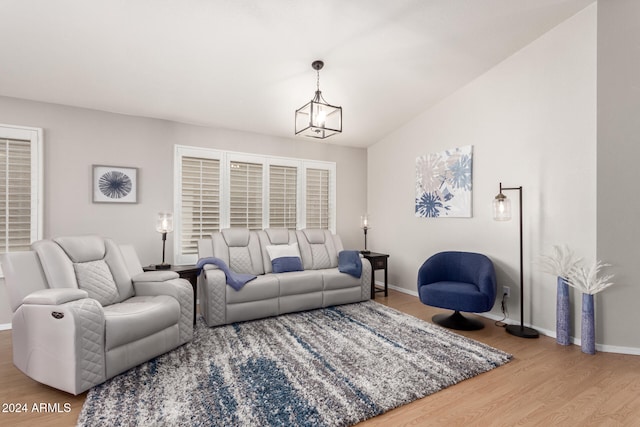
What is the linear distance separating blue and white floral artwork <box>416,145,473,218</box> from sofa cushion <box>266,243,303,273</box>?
1865 mm

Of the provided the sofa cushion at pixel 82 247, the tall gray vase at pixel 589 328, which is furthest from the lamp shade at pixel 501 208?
the sofa cushion at pixel 82 247

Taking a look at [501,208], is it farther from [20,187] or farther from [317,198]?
[20,187]

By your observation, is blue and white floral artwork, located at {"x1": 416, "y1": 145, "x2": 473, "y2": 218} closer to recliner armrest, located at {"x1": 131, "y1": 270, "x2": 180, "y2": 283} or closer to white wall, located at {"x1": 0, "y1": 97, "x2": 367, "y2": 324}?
white wall, located at {"x1": 0, "y1": 97, "x2": 367, "y2": 324}

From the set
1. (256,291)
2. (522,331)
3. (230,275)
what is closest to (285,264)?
(256,291)

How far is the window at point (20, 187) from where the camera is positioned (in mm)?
3301

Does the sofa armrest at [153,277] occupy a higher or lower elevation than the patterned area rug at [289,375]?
higher

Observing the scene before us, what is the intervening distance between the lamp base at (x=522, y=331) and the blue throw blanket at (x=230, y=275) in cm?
278

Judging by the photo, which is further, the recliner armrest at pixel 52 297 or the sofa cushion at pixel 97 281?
the sofa cushion at pixel 97 281

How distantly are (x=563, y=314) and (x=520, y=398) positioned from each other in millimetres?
1293

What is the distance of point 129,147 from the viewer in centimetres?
393

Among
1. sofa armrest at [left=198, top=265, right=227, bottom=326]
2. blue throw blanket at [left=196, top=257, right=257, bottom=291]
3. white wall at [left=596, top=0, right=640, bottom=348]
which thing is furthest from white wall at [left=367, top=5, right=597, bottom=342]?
sofa armrest at [left=198, top=265, right=227, bottom=326]

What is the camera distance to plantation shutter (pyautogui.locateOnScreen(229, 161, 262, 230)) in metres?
4.58

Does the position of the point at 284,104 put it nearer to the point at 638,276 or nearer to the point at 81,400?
the point at 81,400

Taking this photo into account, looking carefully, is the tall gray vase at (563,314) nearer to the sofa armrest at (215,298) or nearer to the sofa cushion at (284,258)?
the sofa cushion at (284,258)
